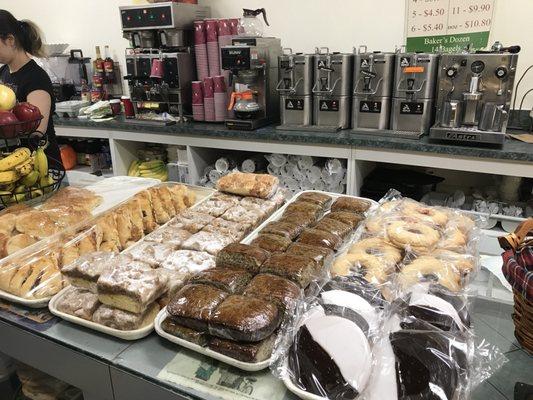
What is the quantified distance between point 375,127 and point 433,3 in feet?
3.00

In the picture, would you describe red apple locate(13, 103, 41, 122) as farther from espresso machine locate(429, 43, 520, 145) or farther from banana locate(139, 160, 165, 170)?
banana locate(139, 160, 165, 170)

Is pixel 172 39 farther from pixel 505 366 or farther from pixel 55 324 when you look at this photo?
pixel 505 366

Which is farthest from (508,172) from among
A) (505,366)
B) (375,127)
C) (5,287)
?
(5,287)

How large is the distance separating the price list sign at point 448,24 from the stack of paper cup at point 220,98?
4.22 ft

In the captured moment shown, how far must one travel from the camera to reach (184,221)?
1420 mm

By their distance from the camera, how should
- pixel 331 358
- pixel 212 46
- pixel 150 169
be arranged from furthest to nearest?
pixel 150 169, pixel 212 46, pixel 331 358

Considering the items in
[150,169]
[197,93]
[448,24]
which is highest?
[448,24]

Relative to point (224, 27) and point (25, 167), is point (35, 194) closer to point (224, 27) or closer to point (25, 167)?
point (25, 167)

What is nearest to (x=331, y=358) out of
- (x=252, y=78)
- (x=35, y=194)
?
(x=35, y=194)

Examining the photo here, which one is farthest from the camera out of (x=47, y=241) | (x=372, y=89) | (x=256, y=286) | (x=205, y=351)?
(x=372, y=89)

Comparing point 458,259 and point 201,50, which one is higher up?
point 201,50

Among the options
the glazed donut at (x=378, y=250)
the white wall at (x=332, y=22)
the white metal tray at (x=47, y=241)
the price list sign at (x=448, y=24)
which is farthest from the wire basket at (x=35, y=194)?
the price list sign at (x=448, y=24)

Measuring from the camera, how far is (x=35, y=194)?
65.4 inches

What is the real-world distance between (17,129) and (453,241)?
55.7 inches
